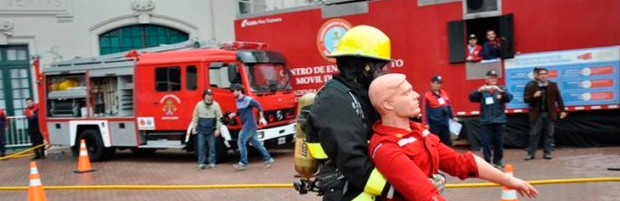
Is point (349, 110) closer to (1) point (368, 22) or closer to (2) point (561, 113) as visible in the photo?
(2) point (561, 113)

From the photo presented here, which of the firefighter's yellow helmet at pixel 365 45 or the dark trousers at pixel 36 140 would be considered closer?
the firefighter's yellow helmet at pixel 365 45

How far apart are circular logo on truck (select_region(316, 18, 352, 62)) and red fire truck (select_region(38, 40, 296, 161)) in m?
0.95

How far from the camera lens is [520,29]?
418 inches

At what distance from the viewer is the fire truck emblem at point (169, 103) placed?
12.1 metres

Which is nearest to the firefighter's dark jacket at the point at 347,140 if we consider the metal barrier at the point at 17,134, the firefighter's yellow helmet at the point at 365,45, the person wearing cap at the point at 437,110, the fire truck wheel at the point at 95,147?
the firefighter's yellow helmet at the point at 365,45

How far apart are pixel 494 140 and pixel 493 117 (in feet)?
1.23

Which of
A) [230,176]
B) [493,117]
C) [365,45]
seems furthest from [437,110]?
[365,45]

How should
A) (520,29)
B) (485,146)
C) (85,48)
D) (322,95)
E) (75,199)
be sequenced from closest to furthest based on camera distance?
(322,95)
(75,199)
(485,146)
(520,29)
(85,48)

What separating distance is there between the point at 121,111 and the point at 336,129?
37.5 feet

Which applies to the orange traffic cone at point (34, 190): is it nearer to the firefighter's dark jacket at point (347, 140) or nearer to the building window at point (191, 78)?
the building window at point (191, 78)

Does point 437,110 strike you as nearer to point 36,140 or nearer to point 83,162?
point 83,162

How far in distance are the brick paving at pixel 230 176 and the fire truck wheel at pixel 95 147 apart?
21 centimetres

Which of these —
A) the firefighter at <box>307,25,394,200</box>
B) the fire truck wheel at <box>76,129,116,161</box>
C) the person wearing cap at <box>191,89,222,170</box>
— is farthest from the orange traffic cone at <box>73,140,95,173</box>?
the firefighter at <box>307,25,394,200</box>

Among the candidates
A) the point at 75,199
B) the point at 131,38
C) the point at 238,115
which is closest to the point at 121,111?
the point at 238,115
